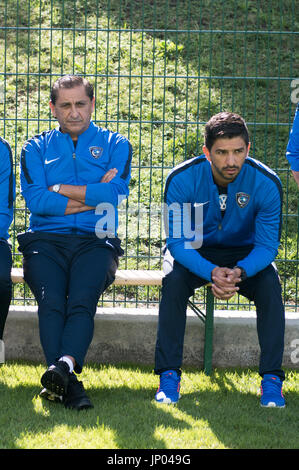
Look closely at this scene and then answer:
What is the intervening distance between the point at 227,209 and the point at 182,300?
2.04ft

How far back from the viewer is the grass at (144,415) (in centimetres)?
371

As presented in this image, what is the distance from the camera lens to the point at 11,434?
3.76m

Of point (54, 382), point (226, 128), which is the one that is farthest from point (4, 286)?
point (226, 128)

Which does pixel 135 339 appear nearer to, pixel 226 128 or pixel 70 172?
pixel 70 172

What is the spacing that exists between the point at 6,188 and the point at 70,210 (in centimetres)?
43

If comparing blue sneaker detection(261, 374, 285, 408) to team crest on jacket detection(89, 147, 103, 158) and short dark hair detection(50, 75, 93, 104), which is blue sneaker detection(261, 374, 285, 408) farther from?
short dark hair detection(50, 75, 93, 104)

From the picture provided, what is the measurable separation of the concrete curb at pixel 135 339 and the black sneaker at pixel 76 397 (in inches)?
36.5

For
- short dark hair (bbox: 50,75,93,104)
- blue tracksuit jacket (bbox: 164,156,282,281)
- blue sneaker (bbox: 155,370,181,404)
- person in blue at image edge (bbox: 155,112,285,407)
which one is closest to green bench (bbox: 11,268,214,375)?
person in blue at image edge (bbox: 155,112,285,407)

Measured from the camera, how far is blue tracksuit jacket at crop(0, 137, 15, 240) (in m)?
4.79

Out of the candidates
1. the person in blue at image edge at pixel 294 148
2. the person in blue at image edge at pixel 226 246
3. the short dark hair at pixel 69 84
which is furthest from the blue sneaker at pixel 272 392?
the short dark hair at pixel 69 84

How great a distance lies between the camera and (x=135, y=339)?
5.10 meters

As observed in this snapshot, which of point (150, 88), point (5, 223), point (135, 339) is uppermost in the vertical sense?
point (150, 88)
